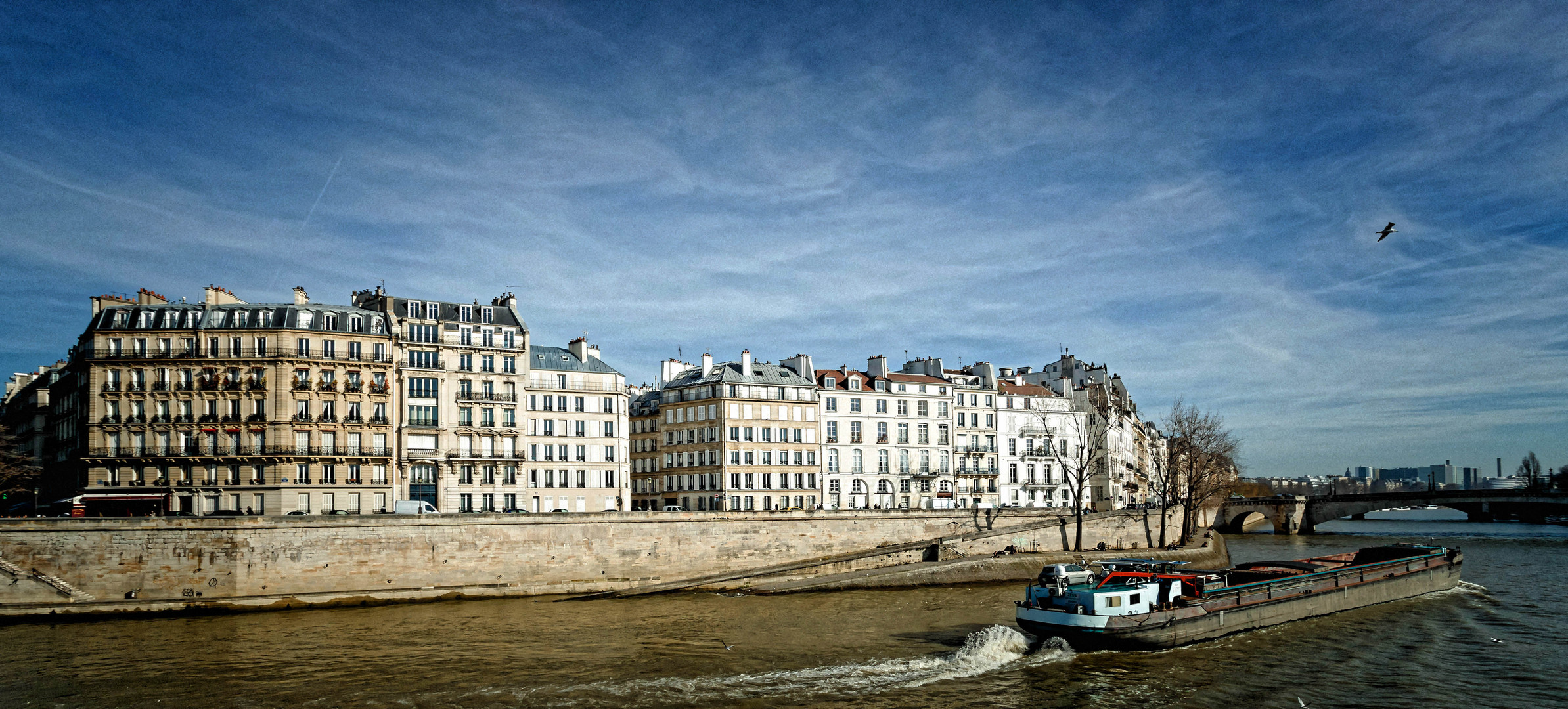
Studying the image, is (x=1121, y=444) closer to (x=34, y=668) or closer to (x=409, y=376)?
(x=409, y=376)

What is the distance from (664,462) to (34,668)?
52672mm

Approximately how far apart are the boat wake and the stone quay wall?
25817mm

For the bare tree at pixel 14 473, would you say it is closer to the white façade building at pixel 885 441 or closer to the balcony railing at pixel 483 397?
the balcony railing at pixel 483 397

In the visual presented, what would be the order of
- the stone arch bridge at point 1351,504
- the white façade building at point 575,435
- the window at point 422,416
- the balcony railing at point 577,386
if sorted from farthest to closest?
the stone arch bridge at point 1351,504 → the balcony railing at point 577,386 → the white façade building at point 575,435 → the window at point 422,416

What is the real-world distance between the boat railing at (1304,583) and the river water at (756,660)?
1.53m

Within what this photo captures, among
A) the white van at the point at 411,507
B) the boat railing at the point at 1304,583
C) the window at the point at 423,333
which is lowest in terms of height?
the boat railing at the point at 1304,583

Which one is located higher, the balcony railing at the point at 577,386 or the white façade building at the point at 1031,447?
the balcony railing at the point at 577,386

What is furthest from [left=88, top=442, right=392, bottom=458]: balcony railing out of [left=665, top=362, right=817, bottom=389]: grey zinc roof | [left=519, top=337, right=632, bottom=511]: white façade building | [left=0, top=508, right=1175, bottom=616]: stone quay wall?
[left=665, top=362, right=817, bottom=389]: grey zinc roof

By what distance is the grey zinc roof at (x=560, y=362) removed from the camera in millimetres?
74562

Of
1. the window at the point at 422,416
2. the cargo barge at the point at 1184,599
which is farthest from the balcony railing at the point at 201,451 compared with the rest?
the cargo barge at the point at 1184,599

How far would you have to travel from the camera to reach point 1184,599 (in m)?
40.5

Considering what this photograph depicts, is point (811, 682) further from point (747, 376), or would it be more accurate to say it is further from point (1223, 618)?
point (747, 376)

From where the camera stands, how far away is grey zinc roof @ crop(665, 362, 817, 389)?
8100 cm

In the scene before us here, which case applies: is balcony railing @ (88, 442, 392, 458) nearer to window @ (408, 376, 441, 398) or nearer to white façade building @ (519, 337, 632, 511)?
window @ (408, 376, 441, 398)
